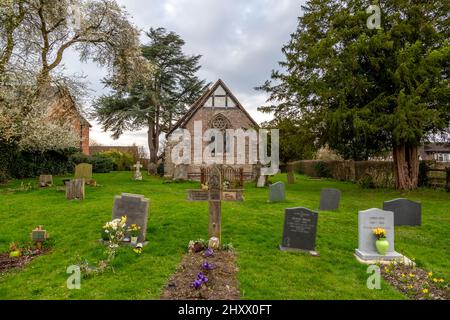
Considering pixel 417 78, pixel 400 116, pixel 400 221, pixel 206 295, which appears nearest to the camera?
pixel 206 295

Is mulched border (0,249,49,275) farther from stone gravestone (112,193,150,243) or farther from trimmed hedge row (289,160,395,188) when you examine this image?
Answer: trimmed hedge row (289,160,395,188)

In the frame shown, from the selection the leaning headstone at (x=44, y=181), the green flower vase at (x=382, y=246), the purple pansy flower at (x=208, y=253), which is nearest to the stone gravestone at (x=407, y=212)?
the green flower vase at (x=382, y=246)

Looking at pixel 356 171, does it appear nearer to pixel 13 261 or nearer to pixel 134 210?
pixel 134 210

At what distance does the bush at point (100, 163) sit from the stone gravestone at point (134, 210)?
1049 inches

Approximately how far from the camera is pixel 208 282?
5.47 metres

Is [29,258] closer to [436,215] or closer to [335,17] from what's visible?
[436,215]

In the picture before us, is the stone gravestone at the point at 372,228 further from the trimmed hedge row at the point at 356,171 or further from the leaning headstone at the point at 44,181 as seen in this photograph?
the leaning headstone at the point at 44,181

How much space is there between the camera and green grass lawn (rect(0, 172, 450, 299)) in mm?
5480

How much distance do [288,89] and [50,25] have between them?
54.7ft

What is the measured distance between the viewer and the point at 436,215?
12.2 m

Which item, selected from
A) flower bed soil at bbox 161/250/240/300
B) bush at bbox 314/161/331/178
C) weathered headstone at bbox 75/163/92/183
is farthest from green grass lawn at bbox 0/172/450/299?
bush at bbox 314/161/331/178

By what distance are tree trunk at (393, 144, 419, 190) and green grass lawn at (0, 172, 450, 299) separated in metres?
6.16

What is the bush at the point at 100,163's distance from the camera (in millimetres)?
33000
